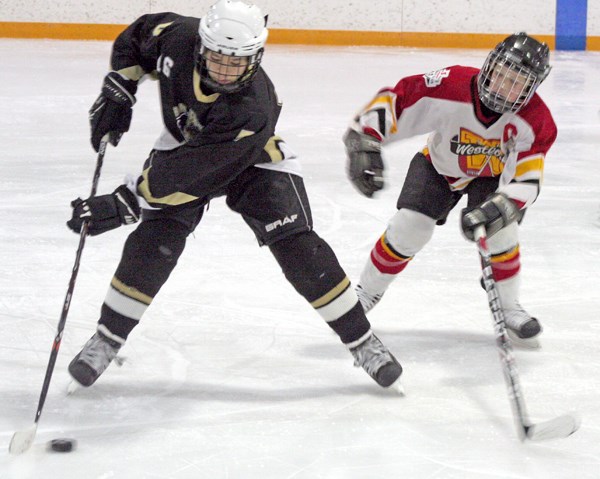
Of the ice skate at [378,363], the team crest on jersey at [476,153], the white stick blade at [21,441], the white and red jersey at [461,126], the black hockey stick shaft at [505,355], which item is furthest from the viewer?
the team crest on jersey at [476,153]

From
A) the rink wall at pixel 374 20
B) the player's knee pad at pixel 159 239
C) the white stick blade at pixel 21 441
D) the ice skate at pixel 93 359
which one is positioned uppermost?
the player's knee pad at pixel 159 239

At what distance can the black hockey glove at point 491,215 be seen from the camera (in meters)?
2.28

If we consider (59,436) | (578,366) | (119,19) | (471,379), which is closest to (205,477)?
(59,436)

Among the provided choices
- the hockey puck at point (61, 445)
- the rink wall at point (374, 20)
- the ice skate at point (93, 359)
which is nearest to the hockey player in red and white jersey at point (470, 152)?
the ice skate at point (93, 359)

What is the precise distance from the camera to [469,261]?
333cm

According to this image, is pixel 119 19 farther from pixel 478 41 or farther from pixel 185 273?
pixel 185 273

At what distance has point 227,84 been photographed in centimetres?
217

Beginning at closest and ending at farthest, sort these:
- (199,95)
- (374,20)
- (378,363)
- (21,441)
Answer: (21,441) → (199,95) → (378,363) → (374,20)

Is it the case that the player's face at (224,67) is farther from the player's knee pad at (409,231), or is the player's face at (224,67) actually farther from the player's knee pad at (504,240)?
the player's knee pad at (504,240)

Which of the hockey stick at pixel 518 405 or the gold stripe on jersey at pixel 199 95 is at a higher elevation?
the gold stripe on jersey at pixel 199 95

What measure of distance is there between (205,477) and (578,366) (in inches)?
40.9

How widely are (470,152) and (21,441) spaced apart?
1.26 m

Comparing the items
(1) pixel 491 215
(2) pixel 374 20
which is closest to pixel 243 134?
(1) pixel 491 215

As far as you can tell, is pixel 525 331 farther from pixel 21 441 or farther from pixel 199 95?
pixel 21 441
